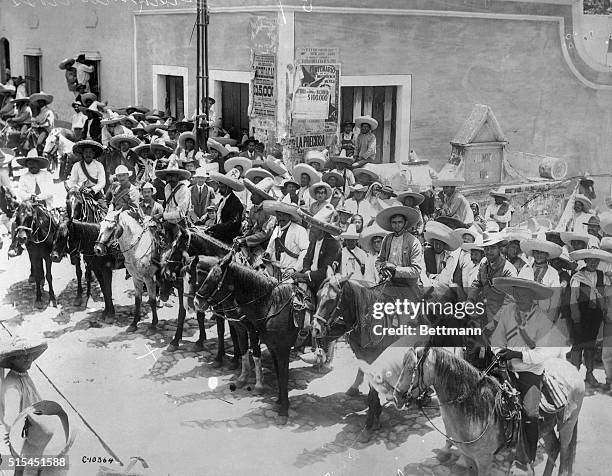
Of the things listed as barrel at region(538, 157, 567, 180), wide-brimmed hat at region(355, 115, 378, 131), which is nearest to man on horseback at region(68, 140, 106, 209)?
wide-brimmed hat at region(355, 115, 378, 131)

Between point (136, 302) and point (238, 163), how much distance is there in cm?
155

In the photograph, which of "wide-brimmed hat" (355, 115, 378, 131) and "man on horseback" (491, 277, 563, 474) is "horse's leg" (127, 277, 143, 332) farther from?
"man on horseback" (491, 277, 563, 474)

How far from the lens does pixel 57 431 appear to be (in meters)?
6.00

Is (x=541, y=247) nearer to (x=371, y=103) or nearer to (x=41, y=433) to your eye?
(x=371, y=103)

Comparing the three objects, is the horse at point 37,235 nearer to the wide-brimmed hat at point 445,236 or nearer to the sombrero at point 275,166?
→ the sombrero at point 275,166

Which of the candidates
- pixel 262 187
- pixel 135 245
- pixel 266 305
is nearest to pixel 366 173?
pixel 262 187

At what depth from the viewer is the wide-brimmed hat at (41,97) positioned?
22.0 feet

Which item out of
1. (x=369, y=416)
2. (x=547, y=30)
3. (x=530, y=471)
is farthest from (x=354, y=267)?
(x=547, y=30)

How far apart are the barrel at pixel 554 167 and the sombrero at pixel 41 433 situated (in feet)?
14.6

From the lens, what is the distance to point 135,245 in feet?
22.6

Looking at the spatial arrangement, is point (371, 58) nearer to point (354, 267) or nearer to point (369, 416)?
point (354, 267)

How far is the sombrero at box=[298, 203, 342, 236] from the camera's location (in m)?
6.17

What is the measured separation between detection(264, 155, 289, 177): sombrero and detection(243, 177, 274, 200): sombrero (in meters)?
0.14

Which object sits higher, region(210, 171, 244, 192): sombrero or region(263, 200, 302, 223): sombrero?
Answer: region(210, 171, 244, 192): sombrero
